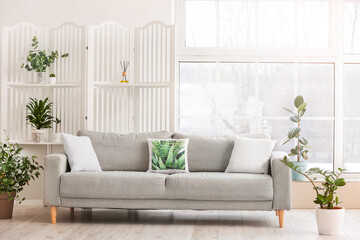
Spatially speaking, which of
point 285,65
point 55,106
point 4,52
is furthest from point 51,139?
point 285,65

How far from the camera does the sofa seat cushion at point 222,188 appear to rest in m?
4.75

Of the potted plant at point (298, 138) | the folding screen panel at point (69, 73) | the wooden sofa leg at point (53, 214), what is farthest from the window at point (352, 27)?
the wooden sofa leg at point (53, 214)

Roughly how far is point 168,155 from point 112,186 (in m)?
0.72

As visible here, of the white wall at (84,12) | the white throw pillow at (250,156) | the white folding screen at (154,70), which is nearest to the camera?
the white throw pillow at (250,156)

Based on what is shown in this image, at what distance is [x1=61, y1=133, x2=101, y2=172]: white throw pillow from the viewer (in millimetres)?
5152

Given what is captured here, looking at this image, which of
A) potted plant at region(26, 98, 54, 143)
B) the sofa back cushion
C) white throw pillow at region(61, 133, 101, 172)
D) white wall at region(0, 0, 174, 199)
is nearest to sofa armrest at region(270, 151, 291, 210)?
the sofa back cushion

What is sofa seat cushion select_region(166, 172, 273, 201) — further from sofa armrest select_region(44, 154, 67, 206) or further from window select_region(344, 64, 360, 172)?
window select_region(344, 64, 360, 172)

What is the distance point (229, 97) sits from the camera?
20.9 feet

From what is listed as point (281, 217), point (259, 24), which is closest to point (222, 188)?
point (281, 217)

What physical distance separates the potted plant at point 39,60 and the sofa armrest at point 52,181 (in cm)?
139

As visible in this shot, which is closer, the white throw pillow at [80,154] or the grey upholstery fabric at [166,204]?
the grey upholstery fabric at [166,204]

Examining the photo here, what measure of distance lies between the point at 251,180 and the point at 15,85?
295 cm

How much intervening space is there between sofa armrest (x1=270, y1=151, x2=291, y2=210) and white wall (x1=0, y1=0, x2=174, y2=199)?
236 cm

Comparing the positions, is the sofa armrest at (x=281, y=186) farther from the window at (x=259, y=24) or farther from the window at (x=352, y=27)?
the window at (x=352, y=27)
